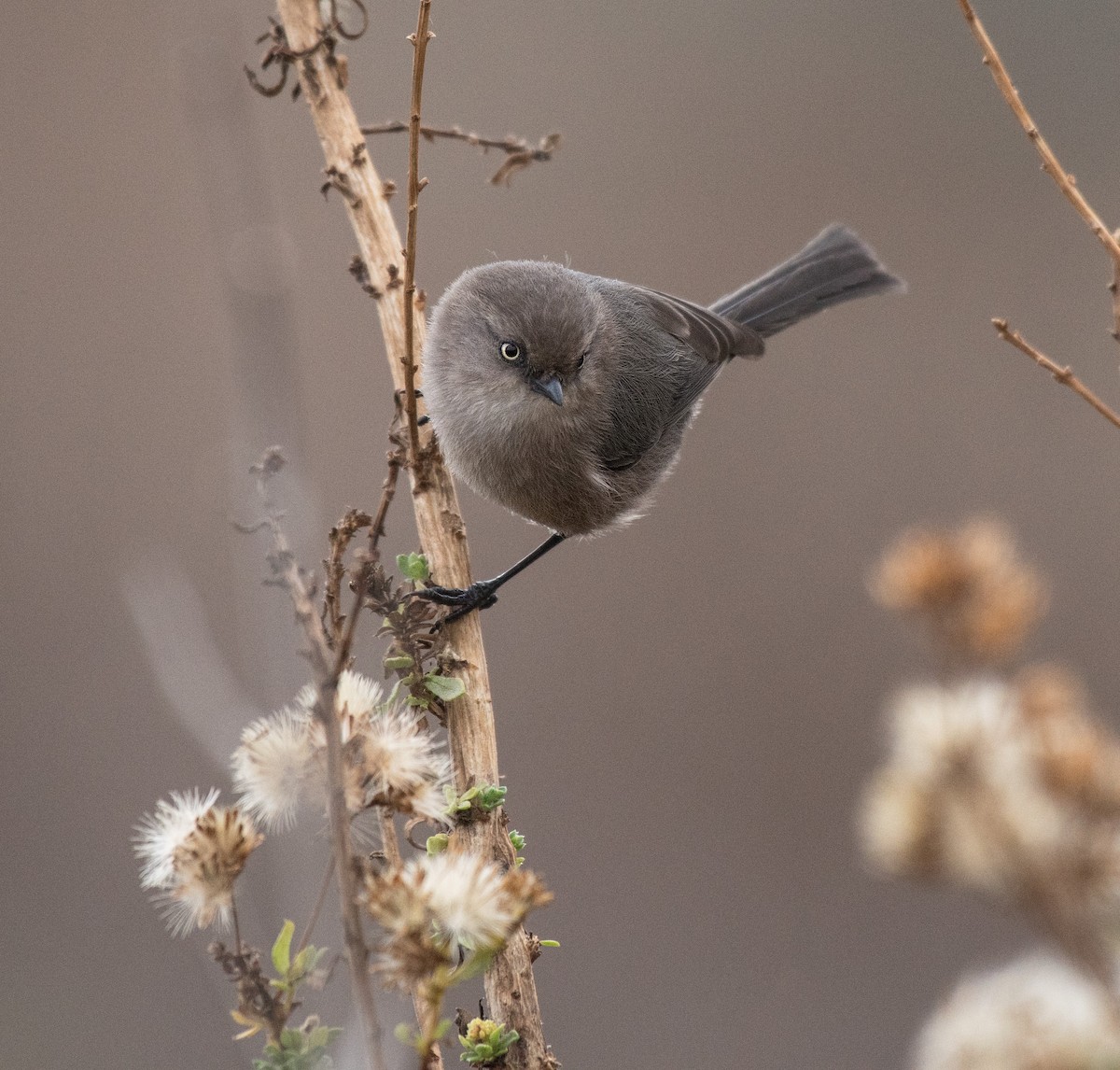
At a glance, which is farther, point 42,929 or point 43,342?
point 43,342

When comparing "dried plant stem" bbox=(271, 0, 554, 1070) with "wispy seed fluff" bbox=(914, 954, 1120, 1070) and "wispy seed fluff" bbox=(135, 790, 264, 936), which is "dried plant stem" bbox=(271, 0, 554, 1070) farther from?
"wispy seed fluff" bbox=(914, 954, 1120, 1070)

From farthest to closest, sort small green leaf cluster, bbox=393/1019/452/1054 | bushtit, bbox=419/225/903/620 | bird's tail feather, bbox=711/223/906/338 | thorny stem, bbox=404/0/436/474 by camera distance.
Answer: bird's tail feather, bbox=711/223/906/338
bushtit, bbox=419/225/903/620
thorny stem, bbox=404/0/436/474
small green leaf cluster, bbox=393/1019/452/1054

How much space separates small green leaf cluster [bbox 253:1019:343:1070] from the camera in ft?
3.97

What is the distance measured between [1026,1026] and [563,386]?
280 centimetres

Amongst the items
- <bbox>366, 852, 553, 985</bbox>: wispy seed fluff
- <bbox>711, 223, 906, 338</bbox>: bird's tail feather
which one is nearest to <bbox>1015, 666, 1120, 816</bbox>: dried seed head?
<bbox>366, 852, 553, 985</bbox>: wispy seed fluff

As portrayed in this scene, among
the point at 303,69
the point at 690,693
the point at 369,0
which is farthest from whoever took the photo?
the point at 369,0

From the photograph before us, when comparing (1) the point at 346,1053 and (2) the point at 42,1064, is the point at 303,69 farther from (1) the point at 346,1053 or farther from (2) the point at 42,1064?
(2) the point at 42,1064

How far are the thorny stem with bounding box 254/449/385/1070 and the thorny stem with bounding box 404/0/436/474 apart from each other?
1012 millimetres

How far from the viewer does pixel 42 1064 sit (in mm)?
4820

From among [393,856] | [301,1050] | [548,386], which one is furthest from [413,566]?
[548,386]

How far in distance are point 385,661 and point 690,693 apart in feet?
Result: 15.0

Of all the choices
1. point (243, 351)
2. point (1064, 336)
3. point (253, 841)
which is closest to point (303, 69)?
point (243, 351)

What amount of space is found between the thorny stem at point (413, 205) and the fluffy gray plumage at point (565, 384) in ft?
2.97

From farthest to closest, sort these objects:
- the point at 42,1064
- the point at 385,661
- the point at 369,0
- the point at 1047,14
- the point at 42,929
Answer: the point at 1047,14 < the point at 369,0 < the point at 42,929 < the point at 42,1064 < the point at 385,661
